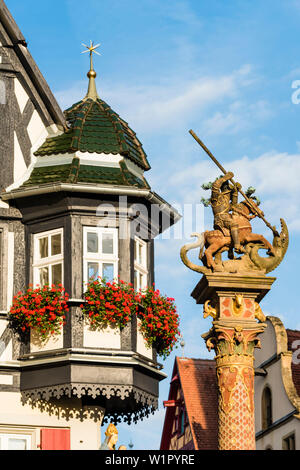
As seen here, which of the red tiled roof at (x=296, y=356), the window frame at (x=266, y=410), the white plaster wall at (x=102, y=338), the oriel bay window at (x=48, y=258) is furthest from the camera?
the window frame at (x=266, y=410)

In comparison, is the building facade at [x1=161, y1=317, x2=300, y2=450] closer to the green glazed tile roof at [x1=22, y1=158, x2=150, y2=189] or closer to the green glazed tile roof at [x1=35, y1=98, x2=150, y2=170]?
the green glazed tile roof at [x1=35, y1=98, x2=150, y2=170]

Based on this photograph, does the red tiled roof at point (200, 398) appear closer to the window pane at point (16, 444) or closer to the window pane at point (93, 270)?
the window pane at point (93, 270)

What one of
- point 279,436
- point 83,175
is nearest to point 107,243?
point 83,175

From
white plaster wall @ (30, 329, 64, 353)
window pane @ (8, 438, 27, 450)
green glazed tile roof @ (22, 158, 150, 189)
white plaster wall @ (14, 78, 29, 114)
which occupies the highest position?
white plaster wall @ (14, 78, 29, 114)

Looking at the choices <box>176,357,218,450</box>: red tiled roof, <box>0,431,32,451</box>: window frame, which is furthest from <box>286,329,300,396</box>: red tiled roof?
<box>0,431,32,451</box>: window frame

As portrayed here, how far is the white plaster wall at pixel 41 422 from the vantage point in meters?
27.2

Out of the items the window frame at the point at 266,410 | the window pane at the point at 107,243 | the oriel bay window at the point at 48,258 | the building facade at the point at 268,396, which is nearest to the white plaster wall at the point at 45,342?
the oriel bay window at the point at 48,258

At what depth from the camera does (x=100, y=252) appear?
28.2 metres

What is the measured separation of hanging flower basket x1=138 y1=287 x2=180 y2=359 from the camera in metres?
28.1

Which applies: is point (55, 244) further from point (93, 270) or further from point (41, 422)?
point (41, 422)

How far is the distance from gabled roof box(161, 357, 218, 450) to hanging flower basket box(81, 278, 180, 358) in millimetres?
15651

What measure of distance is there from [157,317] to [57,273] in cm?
222

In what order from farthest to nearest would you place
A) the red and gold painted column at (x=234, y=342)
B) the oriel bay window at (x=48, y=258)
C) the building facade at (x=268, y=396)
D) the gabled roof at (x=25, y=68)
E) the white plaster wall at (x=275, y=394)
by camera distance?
the white plaster wall at (x=275, y=394), the building facade at (x=268, y=396), the gabled roof at (x=25, y=68), the oriel bay window at (x=48, y=258), the red and gold painted column at (x=234, y=342)

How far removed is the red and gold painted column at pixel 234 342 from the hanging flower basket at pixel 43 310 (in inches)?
132
